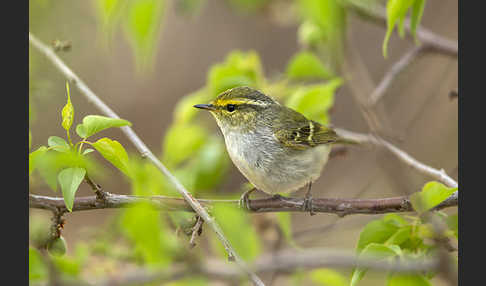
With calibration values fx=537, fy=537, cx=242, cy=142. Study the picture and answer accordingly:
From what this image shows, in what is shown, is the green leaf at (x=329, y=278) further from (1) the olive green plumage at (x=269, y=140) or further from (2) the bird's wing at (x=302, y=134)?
(2) the bird's wing at (x=302, y=134)

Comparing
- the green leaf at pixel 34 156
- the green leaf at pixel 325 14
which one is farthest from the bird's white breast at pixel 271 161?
the green leaf at pixel 34 156

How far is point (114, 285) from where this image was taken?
1.30m

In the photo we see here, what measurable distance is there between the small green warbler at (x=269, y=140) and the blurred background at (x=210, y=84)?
0.40ft

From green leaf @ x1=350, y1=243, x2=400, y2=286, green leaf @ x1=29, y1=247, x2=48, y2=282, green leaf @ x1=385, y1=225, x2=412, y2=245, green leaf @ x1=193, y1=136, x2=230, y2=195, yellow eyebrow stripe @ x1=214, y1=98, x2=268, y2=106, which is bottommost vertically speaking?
green leaf @ x1=350, y1=243, x2=400, y2=286

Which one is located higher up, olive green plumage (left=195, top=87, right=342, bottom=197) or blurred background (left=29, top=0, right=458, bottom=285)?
blurred background (left=29, top=0, right=458, bottom=285)

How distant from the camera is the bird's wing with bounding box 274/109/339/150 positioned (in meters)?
3.26

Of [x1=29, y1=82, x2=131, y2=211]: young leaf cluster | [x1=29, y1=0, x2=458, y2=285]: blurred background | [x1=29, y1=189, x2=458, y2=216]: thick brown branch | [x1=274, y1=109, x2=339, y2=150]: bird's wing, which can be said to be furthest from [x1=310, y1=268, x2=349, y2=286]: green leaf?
[x1=29, y1=82, x2=131, y2=211]: young leaf cluster

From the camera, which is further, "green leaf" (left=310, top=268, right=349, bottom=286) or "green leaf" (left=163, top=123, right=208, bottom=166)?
"green leaf" (left=163, top=123, right=208, bottom=166)

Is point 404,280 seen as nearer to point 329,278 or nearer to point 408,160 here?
point 329,278

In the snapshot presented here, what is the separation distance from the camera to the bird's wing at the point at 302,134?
3264 mm

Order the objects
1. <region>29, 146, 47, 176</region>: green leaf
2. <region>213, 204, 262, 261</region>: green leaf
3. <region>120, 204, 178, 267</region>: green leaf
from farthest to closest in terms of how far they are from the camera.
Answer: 1. <region>29, 146, 47, 176</region>: green leaf
2. <region>213, 204, 262, 261</region>: green leaf
3. <region>120, 204, 178, 267</region>: green leaf

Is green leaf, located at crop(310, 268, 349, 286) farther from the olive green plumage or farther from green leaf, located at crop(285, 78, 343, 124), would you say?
green leaf, located at crop(285, 78, 343, 124)

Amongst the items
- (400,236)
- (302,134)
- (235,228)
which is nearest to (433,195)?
(400,236)

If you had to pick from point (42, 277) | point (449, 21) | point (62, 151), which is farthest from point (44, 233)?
point (449, 21)
